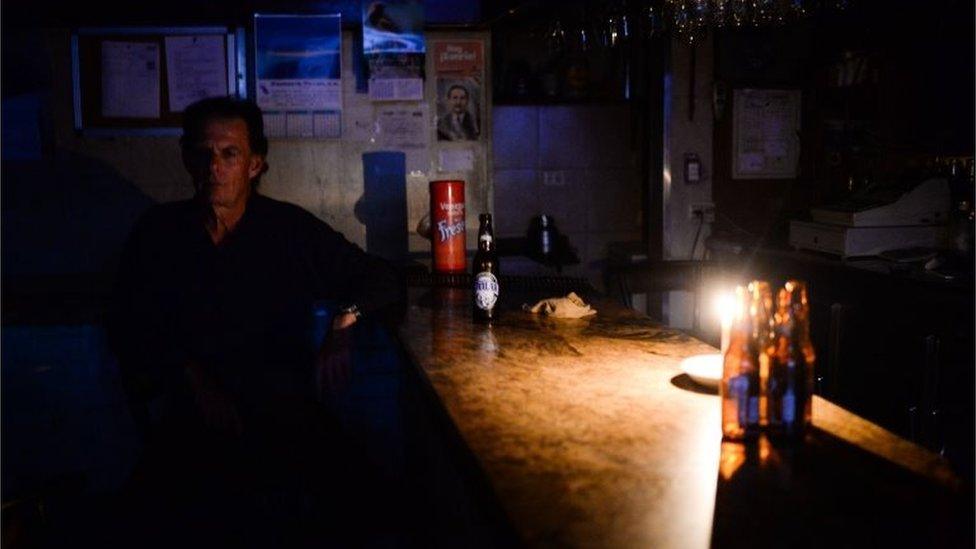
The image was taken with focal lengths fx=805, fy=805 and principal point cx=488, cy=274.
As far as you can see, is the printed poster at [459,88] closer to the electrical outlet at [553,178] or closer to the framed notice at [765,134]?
the electrical outlet at [553,178]

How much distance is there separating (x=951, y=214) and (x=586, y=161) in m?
2.27

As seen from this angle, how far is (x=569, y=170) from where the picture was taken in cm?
526

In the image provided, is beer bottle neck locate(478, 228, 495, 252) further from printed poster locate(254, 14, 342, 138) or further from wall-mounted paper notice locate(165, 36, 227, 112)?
wall-mounted paper notice locate(165, 36, 227, 112)

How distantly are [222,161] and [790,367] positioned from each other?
1.86 meters

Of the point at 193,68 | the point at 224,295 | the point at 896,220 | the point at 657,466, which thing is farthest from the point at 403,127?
the point at 657,466

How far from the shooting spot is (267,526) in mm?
2059

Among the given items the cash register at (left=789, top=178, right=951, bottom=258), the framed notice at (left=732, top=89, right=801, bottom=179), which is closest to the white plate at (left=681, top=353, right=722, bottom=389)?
the cash register at (left=789, top=178, right=951, bottom=258)

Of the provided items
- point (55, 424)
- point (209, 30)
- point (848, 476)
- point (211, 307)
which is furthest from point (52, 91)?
point (848, 476)

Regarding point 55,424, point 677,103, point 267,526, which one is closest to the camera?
point 267,526

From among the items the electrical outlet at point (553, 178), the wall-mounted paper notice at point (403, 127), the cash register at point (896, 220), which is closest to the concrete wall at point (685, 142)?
the electrical outlet at point (553, 178)

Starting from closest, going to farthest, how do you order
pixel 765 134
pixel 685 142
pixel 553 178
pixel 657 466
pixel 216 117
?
pixel 657 466
pixel 216 117
pixel 685 142
pixel 765 134
pixel 553 178

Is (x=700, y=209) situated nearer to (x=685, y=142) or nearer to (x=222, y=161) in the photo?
(x=685, y=142)

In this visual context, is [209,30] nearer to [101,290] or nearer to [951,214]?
[101,290]

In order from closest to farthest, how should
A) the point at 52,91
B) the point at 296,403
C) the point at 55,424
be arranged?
A: 1. the point at 296,403
2. the point at 55,424
3. the point at 52,91
